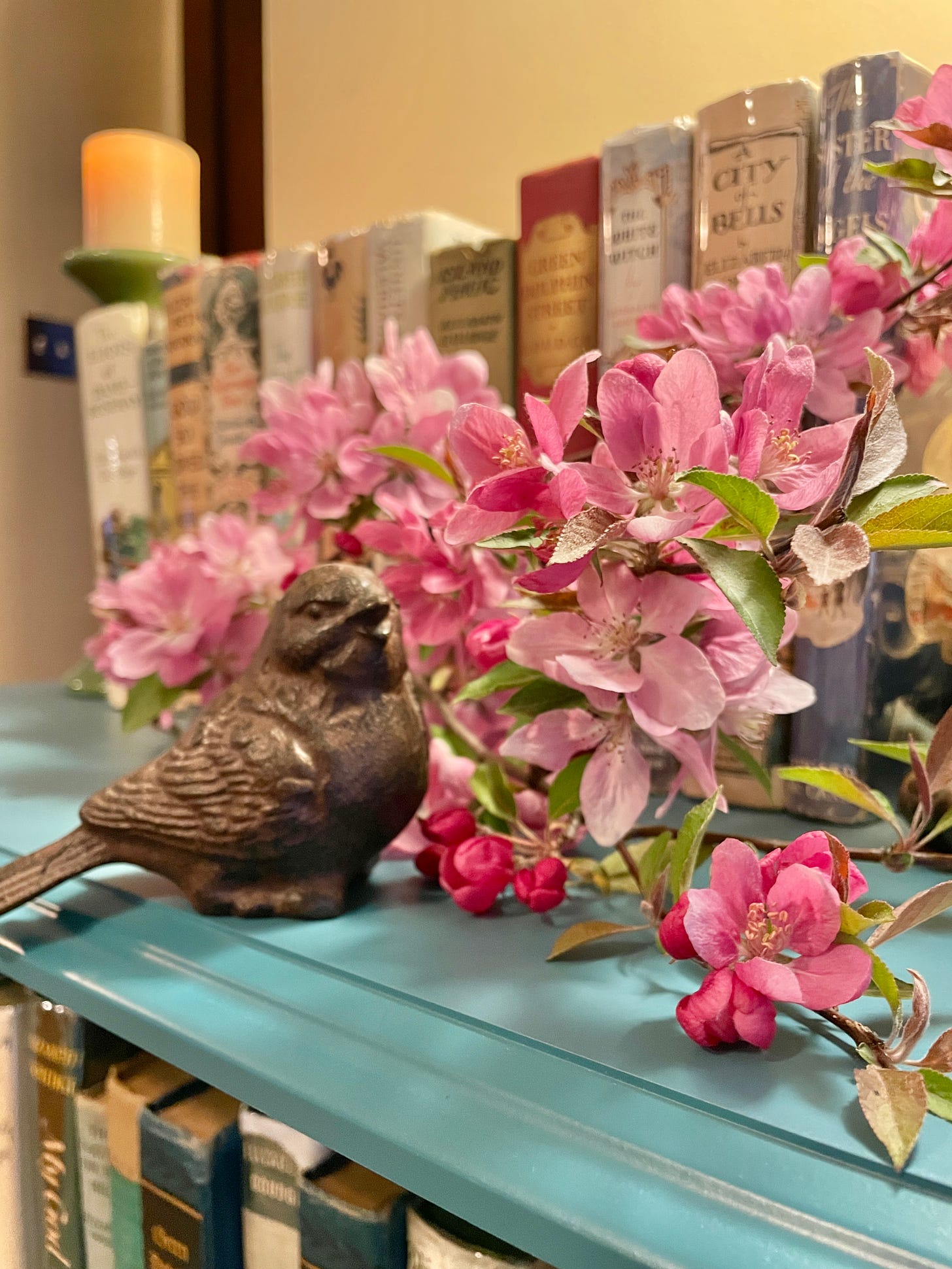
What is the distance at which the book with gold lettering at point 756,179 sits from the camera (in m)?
0.55

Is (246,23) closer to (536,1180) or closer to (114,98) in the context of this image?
(114,98)

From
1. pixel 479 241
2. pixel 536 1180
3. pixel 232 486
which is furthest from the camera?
pixel 232 486

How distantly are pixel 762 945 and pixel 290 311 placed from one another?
2.26ft

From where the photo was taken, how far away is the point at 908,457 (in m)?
0.55

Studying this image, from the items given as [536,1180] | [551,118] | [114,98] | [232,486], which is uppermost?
[114,98]

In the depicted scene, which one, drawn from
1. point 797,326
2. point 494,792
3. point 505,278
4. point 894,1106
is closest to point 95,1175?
point 494,792

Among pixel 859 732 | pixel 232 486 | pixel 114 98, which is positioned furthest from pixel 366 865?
pixel 114 98

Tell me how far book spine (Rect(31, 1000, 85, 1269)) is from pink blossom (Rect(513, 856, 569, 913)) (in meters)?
0.20

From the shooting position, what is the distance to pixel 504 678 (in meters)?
0.38

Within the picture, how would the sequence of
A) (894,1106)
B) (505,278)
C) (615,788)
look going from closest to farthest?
1. (894,1106)
2. (615,788)
3. (505,278)

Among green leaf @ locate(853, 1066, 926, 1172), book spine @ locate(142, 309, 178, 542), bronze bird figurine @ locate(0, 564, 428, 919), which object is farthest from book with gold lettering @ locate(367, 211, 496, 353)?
green leaf @ locate(853, 1066, 926, 1172)

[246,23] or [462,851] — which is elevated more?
[246,23]

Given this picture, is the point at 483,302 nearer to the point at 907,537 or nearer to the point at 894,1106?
the point at 907,537

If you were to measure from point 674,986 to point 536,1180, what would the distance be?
11cm
